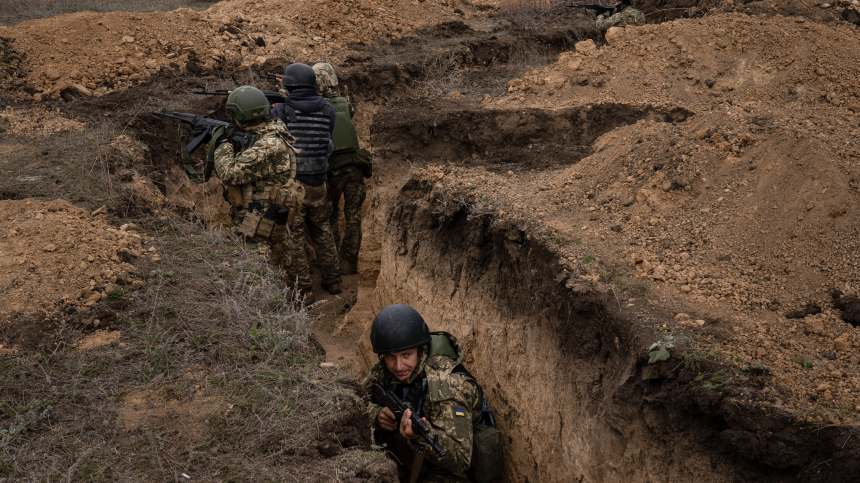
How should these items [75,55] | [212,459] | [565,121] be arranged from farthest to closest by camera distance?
[75,55]
[565,121]
[212,459]

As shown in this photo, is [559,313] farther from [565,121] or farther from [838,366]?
[565,121]

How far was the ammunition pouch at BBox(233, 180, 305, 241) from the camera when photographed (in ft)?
19.1

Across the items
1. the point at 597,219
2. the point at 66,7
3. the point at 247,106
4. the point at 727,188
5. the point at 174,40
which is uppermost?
the point at 66,7

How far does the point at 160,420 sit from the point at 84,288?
5.22 ft

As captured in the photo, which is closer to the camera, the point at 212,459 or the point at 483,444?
the point at 212,459

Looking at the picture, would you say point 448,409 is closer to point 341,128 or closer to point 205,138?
point 205,138

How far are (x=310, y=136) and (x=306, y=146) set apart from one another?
0.12 m

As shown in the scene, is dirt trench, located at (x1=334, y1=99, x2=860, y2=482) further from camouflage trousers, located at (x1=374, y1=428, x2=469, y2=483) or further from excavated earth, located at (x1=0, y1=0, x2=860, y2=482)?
camouflage trousers, located at (x1=374, y1=428, x2=469, y2=483)

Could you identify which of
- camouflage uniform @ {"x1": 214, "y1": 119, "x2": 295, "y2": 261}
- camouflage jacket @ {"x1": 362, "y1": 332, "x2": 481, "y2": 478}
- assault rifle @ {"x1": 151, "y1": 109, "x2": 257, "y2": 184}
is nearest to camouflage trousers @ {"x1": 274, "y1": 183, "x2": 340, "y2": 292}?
camouflage uniform @ {"x1": 214, "y1": 119, "x2": 295, "y2": 261}

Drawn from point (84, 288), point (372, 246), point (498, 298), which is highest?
point (84, 288)

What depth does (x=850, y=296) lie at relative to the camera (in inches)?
138

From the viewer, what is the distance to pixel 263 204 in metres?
5.88

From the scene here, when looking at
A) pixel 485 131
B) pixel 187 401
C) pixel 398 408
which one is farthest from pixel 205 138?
pixel 398 408

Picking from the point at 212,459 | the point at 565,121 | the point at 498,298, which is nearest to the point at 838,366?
the point at 498,298
